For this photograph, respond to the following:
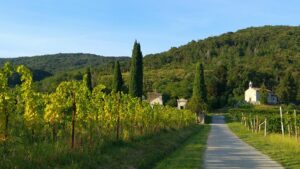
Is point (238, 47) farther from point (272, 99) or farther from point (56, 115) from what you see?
point (56, 115)

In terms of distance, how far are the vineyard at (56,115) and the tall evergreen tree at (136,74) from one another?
31.3 metres

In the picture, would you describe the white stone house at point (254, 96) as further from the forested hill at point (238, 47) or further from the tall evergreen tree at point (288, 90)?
the forested hill at point (238, 47)

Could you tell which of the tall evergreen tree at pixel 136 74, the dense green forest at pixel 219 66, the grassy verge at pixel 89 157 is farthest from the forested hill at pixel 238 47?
the grassy verge at pixel 89 157

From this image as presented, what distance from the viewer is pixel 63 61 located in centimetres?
18012

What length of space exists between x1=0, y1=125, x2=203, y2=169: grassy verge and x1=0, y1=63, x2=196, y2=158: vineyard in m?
0.34

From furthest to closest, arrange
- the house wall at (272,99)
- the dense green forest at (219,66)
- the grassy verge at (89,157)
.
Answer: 1. the house wall at (272,99)
2. the dense green forest at (219,66)
3. the grassy verge at (89,157)

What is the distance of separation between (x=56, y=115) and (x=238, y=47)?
175 m

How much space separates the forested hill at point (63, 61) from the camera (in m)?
159

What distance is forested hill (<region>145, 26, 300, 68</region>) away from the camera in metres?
169

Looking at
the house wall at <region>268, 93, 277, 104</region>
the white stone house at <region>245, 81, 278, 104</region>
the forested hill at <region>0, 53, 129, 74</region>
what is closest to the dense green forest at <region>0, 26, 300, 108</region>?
the forested hill at <region>0, 53, 129, 74</region>

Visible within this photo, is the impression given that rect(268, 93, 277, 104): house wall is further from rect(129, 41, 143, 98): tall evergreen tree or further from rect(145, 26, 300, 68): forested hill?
rect(129, 41, 143, 98): tall evergreen tree

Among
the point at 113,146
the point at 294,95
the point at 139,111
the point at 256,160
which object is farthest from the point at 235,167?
the point at 294,95

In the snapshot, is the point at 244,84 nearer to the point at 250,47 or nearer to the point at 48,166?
the point at 250,47

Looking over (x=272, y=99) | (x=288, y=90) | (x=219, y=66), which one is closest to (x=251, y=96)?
(x=272, y=99)
